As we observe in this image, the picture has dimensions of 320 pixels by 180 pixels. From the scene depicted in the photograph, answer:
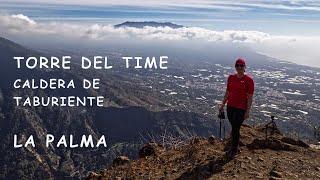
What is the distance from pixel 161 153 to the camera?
17969mm

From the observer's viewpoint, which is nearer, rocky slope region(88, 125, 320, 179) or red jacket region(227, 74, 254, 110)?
rocky slope region(88, 125, 320, 179)

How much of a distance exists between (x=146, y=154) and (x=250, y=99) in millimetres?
4759

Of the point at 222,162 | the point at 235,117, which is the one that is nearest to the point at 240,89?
the point at 235,117

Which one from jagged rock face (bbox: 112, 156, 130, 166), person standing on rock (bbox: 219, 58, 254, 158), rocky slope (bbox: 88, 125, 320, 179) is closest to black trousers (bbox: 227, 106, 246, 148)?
person standing on rock (bbox: 219, 58, 254, 158)

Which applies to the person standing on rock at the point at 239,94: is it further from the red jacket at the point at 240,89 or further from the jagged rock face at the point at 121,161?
the jagged rock face at the point at 121,161

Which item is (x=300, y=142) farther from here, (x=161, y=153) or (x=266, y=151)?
(x=161, y=153)

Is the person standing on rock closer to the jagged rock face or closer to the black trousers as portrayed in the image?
the black trousers

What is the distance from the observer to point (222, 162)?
51.0 ft

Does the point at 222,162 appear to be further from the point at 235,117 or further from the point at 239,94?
the point at 239,94

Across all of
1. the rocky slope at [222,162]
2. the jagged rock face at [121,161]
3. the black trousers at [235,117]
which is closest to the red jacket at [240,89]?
the black trousers at [235,117]

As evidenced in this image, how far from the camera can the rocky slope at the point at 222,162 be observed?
584 inches

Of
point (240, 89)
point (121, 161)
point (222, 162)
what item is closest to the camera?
point (240, 89)

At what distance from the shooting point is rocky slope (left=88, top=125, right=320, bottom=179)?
14828 mm

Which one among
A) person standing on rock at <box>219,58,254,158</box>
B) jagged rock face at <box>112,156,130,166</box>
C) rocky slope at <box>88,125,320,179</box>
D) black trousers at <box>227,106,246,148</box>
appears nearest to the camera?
rocky slope at <box>88,125,320,179</box>
